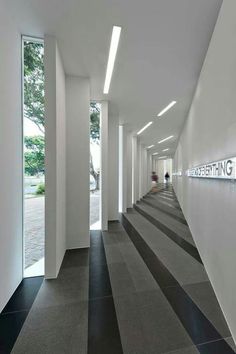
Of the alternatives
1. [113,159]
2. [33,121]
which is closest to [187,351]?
[33,121]

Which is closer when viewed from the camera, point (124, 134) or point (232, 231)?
point (232, 231)

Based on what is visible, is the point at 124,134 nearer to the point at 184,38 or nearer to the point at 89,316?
the point at 184,38

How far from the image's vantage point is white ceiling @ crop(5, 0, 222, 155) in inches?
85.3

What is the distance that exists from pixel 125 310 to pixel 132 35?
3.55 meters

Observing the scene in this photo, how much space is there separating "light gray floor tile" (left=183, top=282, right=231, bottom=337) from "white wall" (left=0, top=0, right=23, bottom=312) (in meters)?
2.23

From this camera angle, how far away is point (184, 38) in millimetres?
2695

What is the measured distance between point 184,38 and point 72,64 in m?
1.88

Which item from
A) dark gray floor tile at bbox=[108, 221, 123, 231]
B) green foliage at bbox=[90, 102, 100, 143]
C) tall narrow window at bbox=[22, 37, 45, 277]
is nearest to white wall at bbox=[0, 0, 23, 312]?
tall narrow window at bbox=[22, 37, 45, 277]

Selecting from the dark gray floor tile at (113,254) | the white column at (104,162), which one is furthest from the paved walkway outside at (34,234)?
the white column at (104,162)

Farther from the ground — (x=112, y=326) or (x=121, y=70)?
(x=121, y=70)

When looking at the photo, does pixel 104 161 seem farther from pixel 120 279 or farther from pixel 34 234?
pixel 120 279

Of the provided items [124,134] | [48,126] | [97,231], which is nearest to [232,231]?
[48,126]

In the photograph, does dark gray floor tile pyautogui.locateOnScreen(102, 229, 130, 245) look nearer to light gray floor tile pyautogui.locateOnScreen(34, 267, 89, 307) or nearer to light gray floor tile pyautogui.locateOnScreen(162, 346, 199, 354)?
light gray floor tile pyautogui.locateOnScreen(34, 267, 89, 307)

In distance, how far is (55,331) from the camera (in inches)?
69.8
